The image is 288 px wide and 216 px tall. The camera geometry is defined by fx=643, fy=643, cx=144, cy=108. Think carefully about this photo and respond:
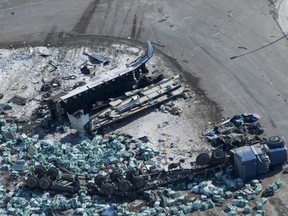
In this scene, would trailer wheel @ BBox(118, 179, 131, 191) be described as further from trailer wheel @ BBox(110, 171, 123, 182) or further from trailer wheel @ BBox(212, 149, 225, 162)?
trailer wheel @ BBox(212, 149, 225, 162)

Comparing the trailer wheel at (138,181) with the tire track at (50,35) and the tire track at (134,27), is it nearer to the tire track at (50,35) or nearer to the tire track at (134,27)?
the tire track at (134,27)

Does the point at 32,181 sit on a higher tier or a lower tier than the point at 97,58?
lower

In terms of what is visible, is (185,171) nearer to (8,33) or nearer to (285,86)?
(285,86)

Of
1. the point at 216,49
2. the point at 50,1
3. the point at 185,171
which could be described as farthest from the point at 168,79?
the point at 50,1

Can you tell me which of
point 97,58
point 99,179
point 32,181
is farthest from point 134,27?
point 32,181

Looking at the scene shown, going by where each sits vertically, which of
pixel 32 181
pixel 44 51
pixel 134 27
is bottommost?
pixel 32 181

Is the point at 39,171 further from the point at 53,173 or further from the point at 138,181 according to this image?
the point at 138,181

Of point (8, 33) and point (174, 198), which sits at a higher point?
point (8, 33)

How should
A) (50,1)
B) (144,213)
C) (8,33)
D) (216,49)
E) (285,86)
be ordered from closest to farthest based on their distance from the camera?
(144,213) < (285,86) < (216,49) < (8,33) < (50,1)
